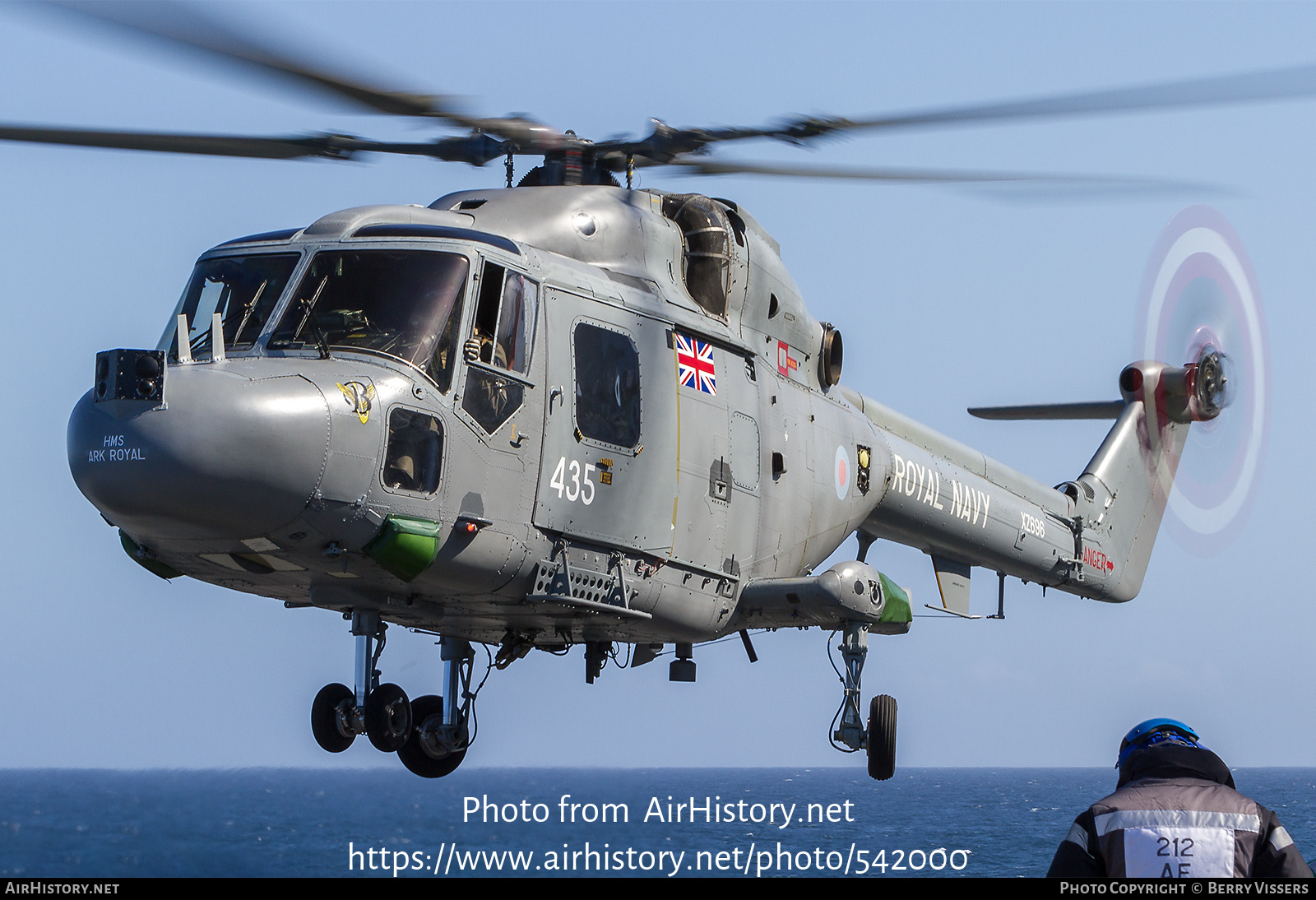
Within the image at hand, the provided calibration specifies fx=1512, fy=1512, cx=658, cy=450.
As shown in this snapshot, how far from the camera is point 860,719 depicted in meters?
12.5

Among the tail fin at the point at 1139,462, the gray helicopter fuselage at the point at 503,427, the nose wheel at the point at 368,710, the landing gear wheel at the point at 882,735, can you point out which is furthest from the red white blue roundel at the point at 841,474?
the tail fin at the point at 1139,462

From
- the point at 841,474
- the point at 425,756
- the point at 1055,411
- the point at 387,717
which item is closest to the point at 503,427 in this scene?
the point at 387,717

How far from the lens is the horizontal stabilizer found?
18.4 meters

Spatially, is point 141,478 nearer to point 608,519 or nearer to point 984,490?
point 608,519

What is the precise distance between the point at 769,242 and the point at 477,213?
8.87 ft

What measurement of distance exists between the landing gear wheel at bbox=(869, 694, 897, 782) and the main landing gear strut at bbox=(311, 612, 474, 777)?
10.9 feet

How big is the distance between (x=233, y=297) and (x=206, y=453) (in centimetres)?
188

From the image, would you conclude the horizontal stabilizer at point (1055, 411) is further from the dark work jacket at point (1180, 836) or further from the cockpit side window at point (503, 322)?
the dark work jacket at point (1180, 836)

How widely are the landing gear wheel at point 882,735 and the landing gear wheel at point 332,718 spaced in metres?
4.26

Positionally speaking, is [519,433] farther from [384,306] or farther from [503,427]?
[384,306]

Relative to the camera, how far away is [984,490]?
1552cm

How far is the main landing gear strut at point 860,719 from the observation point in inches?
486
